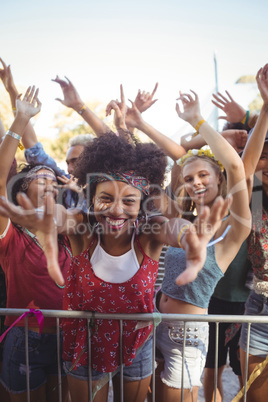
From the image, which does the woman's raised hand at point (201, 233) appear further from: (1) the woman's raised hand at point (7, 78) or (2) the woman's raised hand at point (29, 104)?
(1) the woman's raised hand at point (7, 78)

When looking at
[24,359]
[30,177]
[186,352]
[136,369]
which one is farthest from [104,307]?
[30,177]

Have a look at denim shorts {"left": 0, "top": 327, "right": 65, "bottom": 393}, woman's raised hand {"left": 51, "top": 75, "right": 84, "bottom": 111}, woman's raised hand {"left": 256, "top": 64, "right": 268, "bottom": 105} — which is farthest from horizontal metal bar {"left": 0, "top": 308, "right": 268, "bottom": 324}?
woman's raised hand {"left": 51, "top": 75, "right": 84, "bottom": 111}

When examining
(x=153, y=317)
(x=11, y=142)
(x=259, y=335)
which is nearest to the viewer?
(x=153, y=317)

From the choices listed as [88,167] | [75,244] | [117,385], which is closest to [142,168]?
[88,167]

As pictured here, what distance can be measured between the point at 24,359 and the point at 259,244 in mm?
1508

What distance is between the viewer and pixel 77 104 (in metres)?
2.66

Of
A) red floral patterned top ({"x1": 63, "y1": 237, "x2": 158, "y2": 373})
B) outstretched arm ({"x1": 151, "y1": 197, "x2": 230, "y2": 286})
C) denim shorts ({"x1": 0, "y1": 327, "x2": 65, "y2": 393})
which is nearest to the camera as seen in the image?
outstretched arm ({"x1": 151, "y1": 197, "x2": 230, "y2": 286})

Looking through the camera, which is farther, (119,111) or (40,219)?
(119,111)

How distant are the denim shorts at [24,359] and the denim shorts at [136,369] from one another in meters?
0.20

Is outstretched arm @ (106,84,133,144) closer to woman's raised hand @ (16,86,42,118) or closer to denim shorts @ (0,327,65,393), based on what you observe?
woman's raised hand @ (16,86,42,118)

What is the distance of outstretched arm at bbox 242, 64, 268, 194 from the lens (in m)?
1.92

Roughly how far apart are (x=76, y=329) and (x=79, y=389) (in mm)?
286

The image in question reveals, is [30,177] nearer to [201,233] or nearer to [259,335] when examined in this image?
[201,233]

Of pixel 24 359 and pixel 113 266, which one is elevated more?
pixel 113 266
